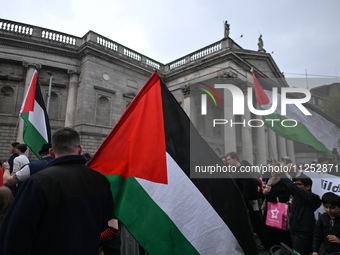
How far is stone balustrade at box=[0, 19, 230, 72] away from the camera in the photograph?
18.0m

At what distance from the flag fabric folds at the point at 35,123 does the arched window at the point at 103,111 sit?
41.7ft

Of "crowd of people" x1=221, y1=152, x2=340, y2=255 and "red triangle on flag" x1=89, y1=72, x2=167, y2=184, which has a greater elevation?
"red triangle on flag" x1=89, y1=72, x2=167, y2=184

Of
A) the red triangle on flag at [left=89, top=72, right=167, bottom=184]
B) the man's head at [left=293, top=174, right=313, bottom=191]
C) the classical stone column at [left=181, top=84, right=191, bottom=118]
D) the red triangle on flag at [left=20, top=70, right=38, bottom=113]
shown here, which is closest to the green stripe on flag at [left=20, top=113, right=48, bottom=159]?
the red triangle on flag at [left=20, top=70, right=38, bottom=113]

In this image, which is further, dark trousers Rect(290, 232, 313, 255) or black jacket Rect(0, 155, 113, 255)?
dark trousers Rect(290, 232, 313, 255)

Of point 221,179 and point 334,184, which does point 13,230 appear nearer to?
point 221,179

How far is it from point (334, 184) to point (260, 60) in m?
22.3

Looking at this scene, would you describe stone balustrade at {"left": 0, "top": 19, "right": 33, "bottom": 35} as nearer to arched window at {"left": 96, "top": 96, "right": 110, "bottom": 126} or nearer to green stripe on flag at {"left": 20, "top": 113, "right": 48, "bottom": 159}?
arched window at {"left": 96, "top": 96, "right": 110, "bottom": 126}

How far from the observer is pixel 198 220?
2213 millimetres

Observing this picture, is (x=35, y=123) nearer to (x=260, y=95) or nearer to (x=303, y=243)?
(x=260, y=95)

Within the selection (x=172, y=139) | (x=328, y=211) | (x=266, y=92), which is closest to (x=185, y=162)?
(x=172, y=139)

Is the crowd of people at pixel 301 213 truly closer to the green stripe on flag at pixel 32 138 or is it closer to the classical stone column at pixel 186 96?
the green stripe on flag at pixel 32 138

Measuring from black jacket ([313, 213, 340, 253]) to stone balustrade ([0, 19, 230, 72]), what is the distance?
1894 cm

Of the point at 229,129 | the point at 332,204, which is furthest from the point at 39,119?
the point at 229,129

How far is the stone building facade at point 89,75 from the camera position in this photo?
693 inches
